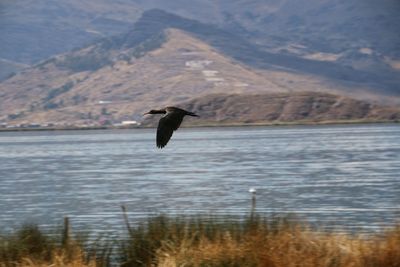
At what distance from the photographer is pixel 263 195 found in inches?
2179

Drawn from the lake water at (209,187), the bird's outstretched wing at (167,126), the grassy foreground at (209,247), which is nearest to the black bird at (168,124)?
the bird's outstretched wing at (167,126)

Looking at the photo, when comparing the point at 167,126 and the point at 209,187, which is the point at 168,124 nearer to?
the point at 167,126

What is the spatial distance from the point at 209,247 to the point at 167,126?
2.98m

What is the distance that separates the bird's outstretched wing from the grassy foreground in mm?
2100

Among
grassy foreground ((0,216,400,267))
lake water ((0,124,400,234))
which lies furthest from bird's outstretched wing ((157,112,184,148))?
lake water ((0,124,400,234))

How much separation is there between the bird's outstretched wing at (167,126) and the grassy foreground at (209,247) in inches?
82.7

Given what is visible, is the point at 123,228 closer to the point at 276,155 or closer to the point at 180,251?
the point at 180,251

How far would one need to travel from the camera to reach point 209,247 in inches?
752

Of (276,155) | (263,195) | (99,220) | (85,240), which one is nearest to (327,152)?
(276,155)

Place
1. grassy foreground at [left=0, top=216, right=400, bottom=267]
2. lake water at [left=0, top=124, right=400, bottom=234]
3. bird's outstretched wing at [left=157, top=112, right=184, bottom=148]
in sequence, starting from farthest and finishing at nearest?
1. lake water at [left=0, top=124, right=400, bottom=234]
2. bird's outstretched wing at [left=157, top=112, right=184, bottom=148]
3. grassy foreground at [left=0, top=216, right=400, bottom=267]

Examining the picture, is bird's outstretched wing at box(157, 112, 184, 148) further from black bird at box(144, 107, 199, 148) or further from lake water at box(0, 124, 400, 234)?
lake water at box(0, 124, 400, 234)

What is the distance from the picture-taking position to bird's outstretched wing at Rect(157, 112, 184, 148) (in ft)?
66.4

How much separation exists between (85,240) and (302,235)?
550 cm

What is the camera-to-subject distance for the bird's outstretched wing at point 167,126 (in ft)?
66.4
